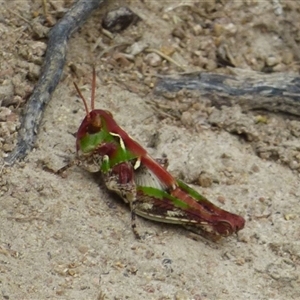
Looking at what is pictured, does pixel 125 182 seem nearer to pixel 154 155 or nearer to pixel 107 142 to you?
pixel 107 142

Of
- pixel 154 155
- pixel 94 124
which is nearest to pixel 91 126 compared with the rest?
pixel 94 124

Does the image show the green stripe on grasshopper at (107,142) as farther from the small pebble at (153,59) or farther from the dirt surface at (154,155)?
the small pebble at (153,59)

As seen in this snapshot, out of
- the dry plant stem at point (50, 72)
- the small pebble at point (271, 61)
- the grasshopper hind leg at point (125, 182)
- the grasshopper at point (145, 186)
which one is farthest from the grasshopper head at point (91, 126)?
the small pebble at point (271, 61)

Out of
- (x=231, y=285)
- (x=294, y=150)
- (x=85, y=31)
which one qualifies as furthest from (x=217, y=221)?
(x=85, y=31)

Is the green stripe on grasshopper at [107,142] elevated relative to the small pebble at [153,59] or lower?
elevated

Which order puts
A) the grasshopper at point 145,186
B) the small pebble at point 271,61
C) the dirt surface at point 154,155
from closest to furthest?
the dirt surface at point 154,155, the grasshopper at point 145,186, the small pebble at point 271,61

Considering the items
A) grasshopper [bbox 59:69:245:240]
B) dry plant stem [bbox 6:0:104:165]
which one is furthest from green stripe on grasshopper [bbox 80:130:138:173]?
dry plant stem [bbox 6:0:104:165]

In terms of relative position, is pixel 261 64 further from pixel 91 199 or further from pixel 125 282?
pixel 125 282
